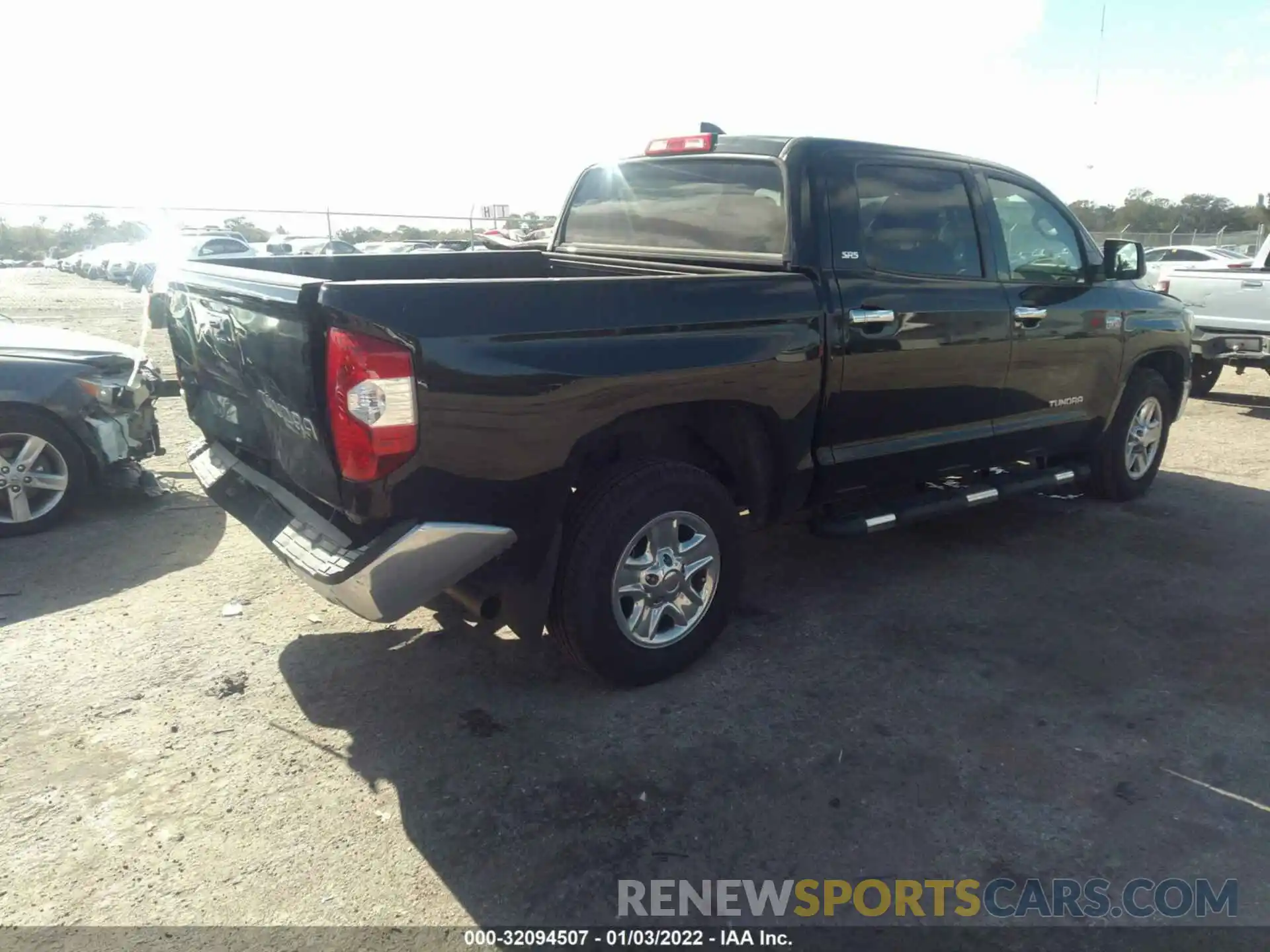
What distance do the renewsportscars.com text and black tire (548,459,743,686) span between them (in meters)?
0.97

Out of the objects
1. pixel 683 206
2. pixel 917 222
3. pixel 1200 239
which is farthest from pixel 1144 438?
pixel 1200 239

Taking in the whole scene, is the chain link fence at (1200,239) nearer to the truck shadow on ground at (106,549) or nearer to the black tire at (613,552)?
the truck shadow on ground at (106,549)

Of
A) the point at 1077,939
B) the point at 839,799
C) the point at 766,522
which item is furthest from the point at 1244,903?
the point at 766,522

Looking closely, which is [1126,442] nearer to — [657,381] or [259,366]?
[657,381]

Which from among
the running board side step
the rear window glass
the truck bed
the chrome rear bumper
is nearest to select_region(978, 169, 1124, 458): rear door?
the running board side step

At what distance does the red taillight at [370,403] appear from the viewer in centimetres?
277

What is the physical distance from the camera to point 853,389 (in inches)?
160

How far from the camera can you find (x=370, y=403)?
2.80m

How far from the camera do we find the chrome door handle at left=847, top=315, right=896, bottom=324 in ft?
13.1

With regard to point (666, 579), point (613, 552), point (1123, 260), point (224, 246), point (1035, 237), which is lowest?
point (224, 246)

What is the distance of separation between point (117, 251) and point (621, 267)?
3370cm

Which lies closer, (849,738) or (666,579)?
(849,738)

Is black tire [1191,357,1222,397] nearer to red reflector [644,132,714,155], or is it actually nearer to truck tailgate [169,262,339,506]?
red reflector [644,132,714,155]

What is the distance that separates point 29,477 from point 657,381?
3924 millimetres
